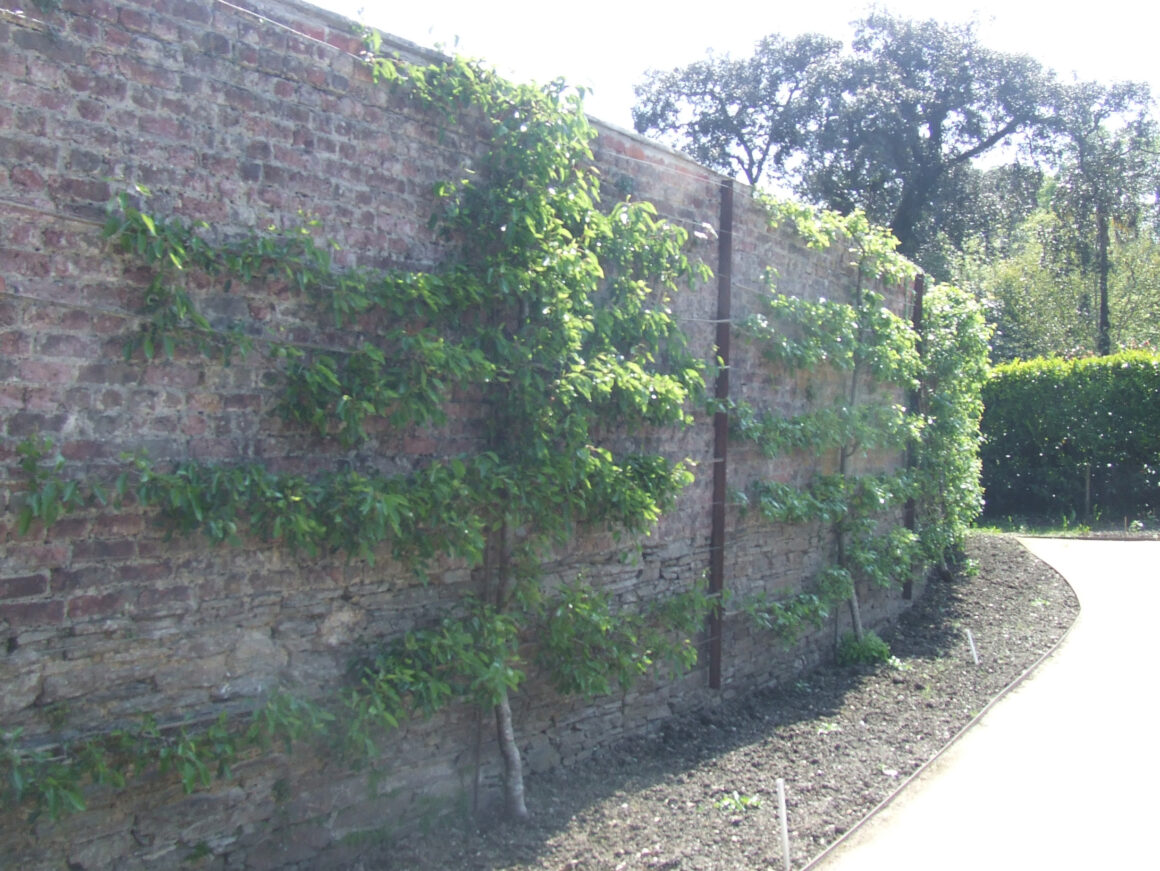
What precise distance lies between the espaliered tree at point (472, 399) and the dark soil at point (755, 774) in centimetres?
44

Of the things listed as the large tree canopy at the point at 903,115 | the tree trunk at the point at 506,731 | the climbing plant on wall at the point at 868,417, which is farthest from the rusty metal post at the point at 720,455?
the large tree canopy at the point at 903,115

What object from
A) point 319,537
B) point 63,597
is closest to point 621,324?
point 319,537

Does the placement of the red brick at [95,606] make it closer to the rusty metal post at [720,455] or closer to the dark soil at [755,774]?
the dark soil at [755,774]

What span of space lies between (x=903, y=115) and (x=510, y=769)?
22868mm

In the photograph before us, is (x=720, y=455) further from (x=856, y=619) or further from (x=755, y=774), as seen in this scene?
(x=856, y=619)

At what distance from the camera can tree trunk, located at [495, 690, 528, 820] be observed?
460 cm

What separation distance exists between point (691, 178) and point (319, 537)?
3686mm

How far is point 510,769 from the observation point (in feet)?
15.2

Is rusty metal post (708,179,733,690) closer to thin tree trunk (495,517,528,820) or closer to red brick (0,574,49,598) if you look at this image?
thin tree trunk (495,517,528,820)

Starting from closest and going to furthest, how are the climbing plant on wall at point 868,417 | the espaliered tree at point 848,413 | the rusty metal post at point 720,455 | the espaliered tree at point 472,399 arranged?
the espaliered tree at point 472,399
the rusty metal post at point 720,455
the espaliered tree at point 848,413
the climbing plant on wall at point 868,417

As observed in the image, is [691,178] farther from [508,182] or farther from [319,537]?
[319,537]

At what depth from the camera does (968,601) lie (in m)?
10.0

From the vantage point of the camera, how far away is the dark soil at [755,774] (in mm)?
4324

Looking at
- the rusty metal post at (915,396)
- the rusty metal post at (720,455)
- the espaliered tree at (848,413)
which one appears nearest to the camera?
the rusty metal post at (720,455)
